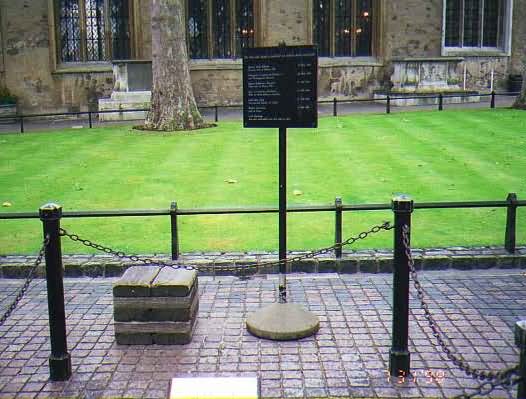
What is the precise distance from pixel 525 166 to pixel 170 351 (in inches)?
392

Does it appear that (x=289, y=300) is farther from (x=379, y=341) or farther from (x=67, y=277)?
(x=67, y=277)

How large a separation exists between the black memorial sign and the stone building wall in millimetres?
21344

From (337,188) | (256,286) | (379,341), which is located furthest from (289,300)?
(337,188)

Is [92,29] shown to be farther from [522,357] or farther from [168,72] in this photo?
[522,357]

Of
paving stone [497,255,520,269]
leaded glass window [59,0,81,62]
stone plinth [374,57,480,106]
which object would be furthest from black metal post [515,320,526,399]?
leaded glass window [59,0,81,62]

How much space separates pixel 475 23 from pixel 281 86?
87.8ft

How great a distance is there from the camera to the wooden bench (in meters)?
6.48

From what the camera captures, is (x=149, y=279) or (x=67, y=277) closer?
(x=149, y=279)

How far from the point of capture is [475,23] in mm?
31031

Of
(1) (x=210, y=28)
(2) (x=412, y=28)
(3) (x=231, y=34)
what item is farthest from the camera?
(2) (x=412, y=28)

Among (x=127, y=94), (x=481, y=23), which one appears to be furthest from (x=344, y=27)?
(x=127, y=94)

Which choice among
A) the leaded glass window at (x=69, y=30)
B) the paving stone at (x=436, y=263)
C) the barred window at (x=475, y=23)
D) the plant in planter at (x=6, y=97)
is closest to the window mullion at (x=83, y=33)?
the leaded glass window at (x=69, y=30)

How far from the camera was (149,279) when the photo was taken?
667 centimetres
